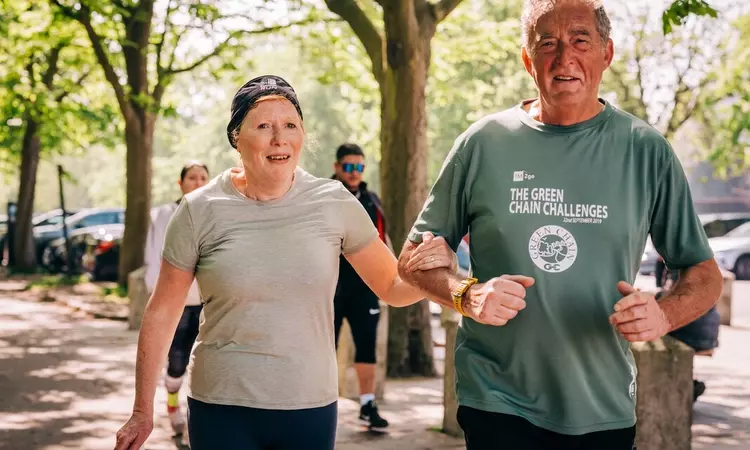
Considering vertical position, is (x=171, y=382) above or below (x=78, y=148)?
below

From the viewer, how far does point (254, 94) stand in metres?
3.76

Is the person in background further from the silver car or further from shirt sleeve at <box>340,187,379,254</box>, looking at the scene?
the silver car

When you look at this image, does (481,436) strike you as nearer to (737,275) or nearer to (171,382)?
(171,382)

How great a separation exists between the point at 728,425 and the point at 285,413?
638cm

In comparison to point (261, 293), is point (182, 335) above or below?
below

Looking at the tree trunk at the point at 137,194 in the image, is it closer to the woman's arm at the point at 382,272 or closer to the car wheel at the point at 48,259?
the car wheel at the point at 48,259

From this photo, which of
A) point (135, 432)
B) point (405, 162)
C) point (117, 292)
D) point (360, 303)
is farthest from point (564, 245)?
point (117, 292)

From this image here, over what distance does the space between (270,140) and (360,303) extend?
4980 millimetres

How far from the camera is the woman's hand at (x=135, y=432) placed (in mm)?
3633

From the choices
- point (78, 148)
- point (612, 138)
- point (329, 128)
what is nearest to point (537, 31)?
point (612, 138)

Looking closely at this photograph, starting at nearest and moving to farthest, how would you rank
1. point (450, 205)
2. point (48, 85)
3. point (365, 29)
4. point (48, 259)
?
point (450, 205), point (365, 29), point (48, 85), point (48, 259)

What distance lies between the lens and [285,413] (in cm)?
361

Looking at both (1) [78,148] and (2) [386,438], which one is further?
(1) [78,148]

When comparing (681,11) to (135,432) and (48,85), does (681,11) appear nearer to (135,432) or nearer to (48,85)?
(135,432)
